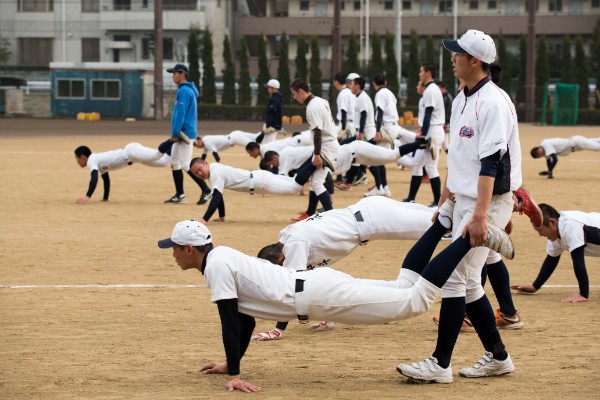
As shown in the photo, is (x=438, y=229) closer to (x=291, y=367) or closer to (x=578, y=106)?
(x=291, y=367)

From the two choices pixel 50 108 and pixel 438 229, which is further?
pixel 50 108

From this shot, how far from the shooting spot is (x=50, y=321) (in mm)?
8922

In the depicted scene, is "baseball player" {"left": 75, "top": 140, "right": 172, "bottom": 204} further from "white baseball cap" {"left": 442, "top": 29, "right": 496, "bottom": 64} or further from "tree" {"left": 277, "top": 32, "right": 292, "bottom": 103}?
"tree" {"left": 277, "top": 32, "right": 292, "bottom": 103}

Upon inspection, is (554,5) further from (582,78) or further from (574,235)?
(574,235)

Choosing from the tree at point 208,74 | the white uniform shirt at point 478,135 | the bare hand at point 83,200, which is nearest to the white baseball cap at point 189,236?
the white uniform shirt at point 478,135

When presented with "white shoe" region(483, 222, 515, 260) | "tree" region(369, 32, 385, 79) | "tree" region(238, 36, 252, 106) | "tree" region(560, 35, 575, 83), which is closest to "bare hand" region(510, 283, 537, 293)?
"white shoe" region(483, 222, 515, 260)

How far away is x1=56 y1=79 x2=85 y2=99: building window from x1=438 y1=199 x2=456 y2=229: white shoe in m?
52.6

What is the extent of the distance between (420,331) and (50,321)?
295 centimetres

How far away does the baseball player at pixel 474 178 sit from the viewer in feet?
21.8

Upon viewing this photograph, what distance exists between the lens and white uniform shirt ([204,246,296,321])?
21.7 feet

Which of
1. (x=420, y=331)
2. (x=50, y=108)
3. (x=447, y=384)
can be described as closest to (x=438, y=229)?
(x=447, y=384)

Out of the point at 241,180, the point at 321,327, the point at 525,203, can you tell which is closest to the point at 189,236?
the point at 321,327

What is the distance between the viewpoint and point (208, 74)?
6162 cm

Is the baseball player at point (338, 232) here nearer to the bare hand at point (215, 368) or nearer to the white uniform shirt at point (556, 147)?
the bare hand at point (215, 368)
